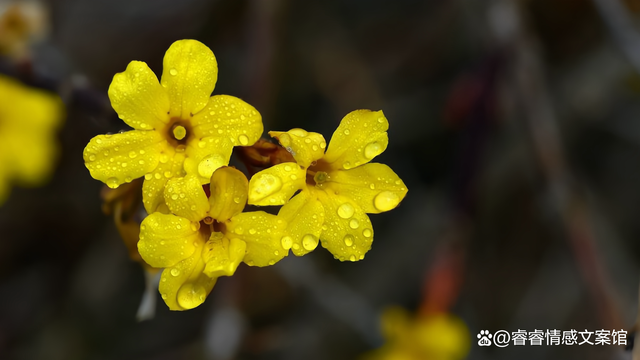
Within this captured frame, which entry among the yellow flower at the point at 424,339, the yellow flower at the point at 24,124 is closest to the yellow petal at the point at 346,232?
the yellow flower at the point at 424,339

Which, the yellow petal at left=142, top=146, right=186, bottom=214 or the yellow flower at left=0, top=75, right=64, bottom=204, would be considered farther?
the yellow flower at left=0, top=75, right=64, bottom=204

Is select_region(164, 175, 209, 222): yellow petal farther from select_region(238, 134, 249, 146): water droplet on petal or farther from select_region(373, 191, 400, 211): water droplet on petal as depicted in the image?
select_region(373, 191, 400, 211): water droplet on petal

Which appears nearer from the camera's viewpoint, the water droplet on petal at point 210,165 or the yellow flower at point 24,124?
the water droplet on petal at point 210,165

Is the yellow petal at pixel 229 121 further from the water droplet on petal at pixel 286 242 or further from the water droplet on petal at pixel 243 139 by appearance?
the water droplet on petal at pixel 286 242

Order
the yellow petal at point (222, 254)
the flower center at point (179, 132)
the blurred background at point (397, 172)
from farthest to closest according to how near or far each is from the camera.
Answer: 1. the blurred background at point (397, 172)
2. the flower center at point (179, 132)
3. the yellow petal at point (222, 254)

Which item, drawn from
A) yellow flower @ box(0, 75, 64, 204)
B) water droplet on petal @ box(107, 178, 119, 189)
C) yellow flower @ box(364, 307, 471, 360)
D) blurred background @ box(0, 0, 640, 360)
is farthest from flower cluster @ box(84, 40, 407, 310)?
blurred background @ box(0, 0, 640, 360)

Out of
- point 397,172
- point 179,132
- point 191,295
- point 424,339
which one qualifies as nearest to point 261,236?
point 191,295

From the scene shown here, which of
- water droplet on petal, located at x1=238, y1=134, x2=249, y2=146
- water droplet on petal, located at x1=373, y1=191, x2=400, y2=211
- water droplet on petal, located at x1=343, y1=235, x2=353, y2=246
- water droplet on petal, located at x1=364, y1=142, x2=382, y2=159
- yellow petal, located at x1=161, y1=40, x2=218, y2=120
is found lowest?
water droplet on petal, located at x1=343, y1=235, x2=353, y2=246

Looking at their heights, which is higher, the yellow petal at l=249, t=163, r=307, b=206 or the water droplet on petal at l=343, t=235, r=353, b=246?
the yellow petal at l=249, t=163, r=307, b=206

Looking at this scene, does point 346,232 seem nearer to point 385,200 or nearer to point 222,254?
point 385,200
